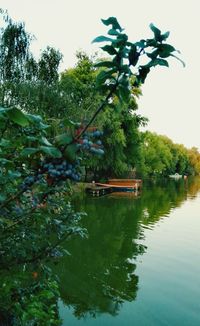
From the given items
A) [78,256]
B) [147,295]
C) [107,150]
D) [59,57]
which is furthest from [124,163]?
[147,295]

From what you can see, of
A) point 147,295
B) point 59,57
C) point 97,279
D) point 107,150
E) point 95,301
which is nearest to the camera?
point 95,301

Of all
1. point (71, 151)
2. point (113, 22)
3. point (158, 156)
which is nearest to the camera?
point (113, 22)

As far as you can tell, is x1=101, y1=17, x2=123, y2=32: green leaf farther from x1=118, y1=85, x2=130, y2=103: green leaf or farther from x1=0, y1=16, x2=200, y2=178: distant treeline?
x1=0, y1=16, x2=200, y2=178: distant treeline

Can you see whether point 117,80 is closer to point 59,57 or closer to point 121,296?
point 121,296

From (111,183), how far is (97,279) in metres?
25.9

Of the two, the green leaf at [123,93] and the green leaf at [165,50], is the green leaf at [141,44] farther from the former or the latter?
the green leaf at [123,93]

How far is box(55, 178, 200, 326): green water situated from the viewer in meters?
7.13

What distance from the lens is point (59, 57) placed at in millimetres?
21719

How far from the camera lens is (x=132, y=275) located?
31.6 feet

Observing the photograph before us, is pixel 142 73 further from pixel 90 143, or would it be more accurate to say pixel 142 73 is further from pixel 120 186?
pixel 120 186

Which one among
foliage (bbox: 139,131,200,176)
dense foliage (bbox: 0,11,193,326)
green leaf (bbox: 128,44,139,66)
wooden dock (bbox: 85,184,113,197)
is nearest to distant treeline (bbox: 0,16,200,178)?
wooden dock (bbox: 85,184,113,197)

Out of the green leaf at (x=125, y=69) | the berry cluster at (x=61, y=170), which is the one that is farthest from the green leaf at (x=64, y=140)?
the green leaf at (x=125, y=69)

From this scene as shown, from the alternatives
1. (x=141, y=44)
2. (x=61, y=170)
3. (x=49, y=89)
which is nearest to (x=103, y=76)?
(x=141, y=44)

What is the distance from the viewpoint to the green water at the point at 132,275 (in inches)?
281
